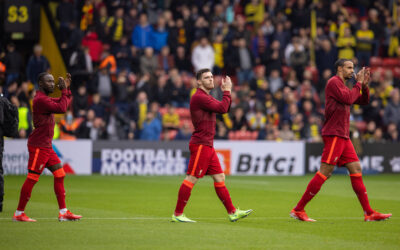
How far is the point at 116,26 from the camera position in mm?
27234

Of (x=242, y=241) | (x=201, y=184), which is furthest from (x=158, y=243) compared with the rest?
(x=201, y=184)

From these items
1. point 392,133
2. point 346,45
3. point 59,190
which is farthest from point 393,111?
point 59,190

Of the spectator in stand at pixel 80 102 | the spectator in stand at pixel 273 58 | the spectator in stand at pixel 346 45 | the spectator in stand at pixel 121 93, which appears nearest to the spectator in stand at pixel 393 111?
the spectator in stand at pixel 346 45

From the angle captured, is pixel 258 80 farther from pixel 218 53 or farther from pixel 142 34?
pixel 142 34

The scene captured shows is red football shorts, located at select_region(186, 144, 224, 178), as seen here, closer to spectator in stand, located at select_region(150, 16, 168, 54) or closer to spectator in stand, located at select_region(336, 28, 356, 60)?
spectator in stand, located at select_region(150, 16, 168, 54)

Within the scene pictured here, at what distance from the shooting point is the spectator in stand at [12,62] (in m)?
25.5

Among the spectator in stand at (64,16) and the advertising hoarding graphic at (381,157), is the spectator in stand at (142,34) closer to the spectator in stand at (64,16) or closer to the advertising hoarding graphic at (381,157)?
the spectator in stand at (64,16)

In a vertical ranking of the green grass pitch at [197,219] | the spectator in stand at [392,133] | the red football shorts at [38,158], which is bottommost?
the green grass pitch at [197,219]

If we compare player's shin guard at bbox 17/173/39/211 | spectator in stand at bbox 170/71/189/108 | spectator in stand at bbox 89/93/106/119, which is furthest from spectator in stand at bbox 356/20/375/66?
player's shin guard at bbox 17/173/39/211

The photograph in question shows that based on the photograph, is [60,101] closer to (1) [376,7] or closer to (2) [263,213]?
(2) [263,213]

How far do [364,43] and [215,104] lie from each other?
20.2 meters

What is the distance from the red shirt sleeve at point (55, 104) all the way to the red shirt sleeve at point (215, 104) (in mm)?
1967

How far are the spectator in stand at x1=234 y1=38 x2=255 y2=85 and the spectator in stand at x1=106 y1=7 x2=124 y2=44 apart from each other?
4166 millimetres

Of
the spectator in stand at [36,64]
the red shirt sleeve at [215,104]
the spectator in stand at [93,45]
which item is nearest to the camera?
the red shirt sleeve at [215,104]
